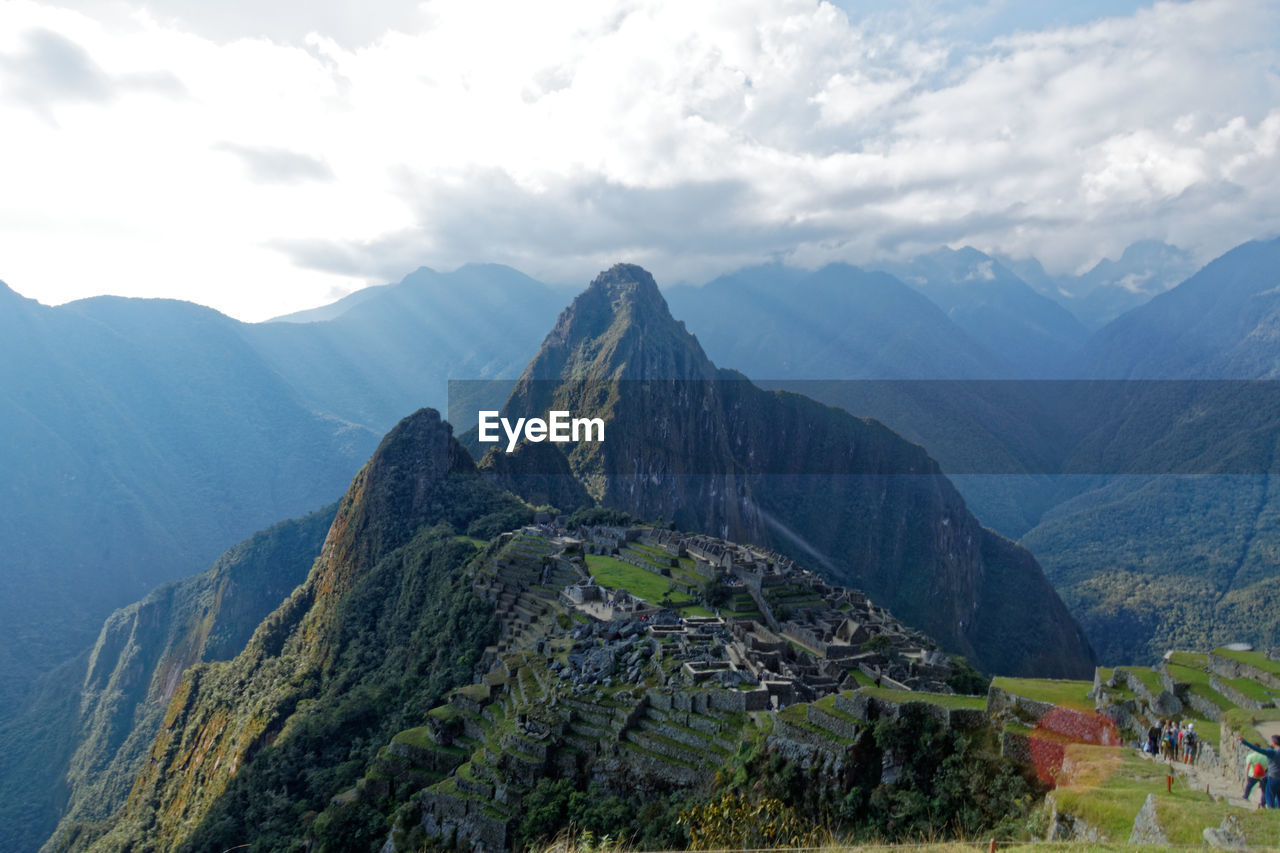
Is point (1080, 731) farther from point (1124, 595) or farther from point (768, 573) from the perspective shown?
point (1124, 595)

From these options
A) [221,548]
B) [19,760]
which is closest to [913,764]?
[19,760]

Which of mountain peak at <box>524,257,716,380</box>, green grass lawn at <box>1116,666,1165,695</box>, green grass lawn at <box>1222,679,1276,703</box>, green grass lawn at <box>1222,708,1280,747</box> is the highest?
mountain peak at <box>524,257,716,380</box>

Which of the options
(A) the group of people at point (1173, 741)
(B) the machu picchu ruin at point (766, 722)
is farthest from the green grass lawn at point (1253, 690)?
(A) the group of people at point (1173, 741)

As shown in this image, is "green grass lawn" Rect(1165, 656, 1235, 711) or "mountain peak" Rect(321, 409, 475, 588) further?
"mountain peak" Rect(321, 409, 475, 588)

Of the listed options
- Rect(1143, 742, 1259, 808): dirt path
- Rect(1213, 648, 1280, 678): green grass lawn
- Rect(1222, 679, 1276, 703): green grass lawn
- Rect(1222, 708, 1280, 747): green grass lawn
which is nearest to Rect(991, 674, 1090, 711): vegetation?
Rect(1143, 742, 1259, 808): dirt path

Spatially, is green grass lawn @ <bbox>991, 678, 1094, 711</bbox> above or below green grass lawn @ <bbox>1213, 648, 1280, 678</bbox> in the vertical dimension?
below

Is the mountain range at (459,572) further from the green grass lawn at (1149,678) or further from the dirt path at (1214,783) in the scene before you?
the green grass lawn at (1149,678)

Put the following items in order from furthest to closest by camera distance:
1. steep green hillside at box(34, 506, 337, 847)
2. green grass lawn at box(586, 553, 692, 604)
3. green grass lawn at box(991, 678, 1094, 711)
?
steep green hillside at box(34, 506, 337, 847) → green grass lawn at box(586, 553, 692, 604) → green grass lawn at box(991, 678, 1094, 711)

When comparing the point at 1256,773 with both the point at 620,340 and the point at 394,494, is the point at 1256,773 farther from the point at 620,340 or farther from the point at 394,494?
the point at 620,340

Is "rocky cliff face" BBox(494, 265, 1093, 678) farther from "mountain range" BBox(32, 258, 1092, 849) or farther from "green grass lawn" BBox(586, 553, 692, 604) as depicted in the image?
"green grass lawn" BBox(586, 553, 692, 604)
